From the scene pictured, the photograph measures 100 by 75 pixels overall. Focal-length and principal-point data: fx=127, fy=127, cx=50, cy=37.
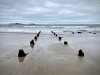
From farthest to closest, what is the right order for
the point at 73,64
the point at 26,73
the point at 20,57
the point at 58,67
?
the point at 20,57 → the point at 73,64 → the point at 58,67 → the point at 26,73

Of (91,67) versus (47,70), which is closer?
(47,70)

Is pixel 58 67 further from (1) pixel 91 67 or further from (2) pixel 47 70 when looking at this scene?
(1) pixel 91 67

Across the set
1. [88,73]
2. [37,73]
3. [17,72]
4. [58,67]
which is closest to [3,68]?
[17,72]

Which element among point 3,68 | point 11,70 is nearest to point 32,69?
point 11,70

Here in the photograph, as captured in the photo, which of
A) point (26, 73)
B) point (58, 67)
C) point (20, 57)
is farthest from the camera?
point (20, 57)

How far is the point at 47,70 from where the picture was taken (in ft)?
16.4

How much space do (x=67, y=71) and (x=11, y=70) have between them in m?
2.18

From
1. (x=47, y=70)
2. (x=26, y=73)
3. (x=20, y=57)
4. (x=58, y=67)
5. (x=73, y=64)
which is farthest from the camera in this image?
(x=20, y=57)

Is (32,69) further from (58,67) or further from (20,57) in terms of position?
(20,57)

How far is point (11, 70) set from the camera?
16.3ft

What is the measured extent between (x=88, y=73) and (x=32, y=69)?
7.05 feet

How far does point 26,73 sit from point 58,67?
1380 millimetres

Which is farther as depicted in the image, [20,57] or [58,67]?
[20,57]

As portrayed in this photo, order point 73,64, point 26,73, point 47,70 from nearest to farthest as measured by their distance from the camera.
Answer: point 26,73 → point 47,70 → point 73,64
